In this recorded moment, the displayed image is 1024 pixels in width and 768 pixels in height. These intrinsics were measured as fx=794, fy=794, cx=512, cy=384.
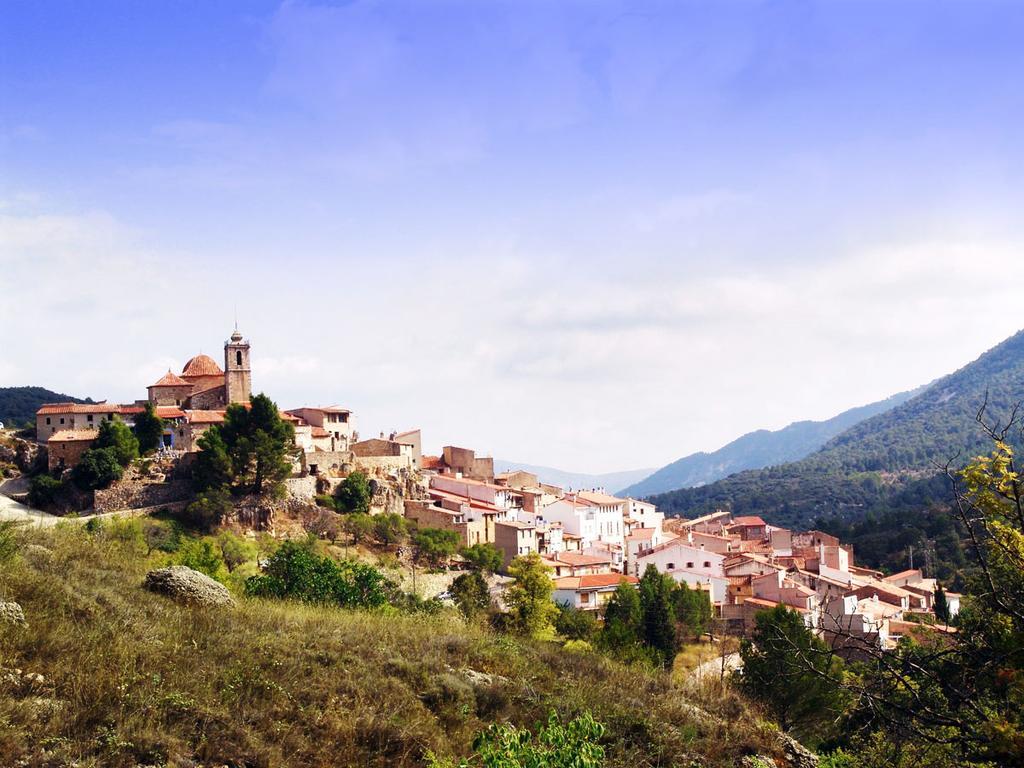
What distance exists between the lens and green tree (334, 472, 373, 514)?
3653cm

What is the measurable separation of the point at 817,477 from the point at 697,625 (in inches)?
4242

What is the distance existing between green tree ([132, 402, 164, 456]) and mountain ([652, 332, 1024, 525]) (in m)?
68.0

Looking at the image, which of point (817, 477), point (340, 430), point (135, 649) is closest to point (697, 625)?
point (340, 430)

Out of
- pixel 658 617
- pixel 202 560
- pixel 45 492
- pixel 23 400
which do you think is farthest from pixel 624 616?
pixel 23 400

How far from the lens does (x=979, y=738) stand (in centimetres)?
487

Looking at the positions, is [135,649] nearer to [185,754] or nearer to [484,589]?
[185,754]

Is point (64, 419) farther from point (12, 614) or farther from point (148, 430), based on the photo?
point (12, 614)

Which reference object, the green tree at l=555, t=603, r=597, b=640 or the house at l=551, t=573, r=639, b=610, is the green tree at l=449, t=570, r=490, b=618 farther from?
the house at l=551, t=573, r=639, b=610

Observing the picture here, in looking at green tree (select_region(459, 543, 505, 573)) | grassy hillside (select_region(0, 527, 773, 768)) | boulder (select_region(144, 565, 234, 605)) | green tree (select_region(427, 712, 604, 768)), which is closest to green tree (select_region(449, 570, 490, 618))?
green tree (select_region(459, 543, 505, 573))

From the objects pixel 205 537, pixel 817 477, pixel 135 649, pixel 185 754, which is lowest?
pixel 817 477

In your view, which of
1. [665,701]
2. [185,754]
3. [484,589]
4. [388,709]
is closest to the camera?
[185,754]

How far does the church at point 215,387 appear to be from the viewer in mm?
40562

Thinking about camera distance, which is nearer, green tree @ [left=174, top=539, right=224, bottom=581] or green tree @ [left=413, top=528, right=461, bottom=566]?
green tree @ [left=174, top=539, right=224, bottom=581]

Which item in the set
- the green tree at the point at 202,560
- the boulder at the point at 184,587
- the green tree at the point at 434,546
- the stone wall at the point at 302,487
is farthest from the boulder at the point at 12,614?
the stone wall at the point at 302,487
